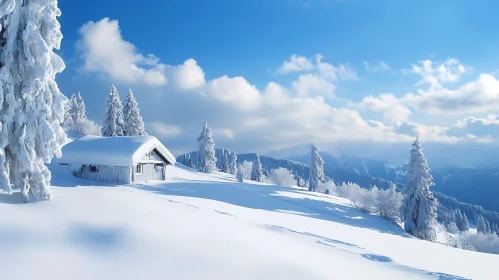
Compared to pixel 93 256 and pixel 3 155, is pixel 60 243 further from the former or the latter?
pixel 3 155

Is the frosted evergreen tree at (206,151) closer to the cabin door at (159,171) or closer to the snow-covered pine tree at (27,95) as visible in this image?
the cabin door at (159,171)

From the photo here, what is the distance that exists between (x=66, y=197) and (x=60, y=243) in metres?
5.15

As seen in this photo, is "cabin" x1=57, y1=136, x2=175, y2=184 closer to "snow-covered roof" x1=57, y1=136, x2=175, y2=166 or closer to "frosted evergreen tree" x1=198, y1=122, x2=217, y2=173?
"snow-covered roof" x1=57, y1=136, x2=175, y2=166

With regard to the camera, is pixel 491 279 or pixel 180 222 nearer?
pixel 180 222

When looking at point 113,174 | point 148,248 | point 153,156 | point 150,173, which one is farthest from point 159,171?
point 148,248

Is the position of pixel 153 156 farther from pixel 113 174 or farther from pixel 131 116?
pixel 131 116

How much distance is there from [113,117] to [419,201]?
4815cm

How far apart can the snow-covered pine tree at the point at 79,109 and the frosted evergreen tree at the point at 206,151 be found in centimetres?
3932

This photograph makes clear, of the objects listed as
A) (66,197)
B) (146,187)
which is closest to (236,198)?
(146,187)

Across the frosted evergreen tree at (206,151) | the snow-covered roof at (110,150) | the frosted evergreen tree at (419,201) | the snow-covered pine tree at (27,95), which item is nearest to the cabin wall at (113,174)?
the snow-covered roof at (110,150)

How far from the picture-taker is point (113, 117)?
5134 cm

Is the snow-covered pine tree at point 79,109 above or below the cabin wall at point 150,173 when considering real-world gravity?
above

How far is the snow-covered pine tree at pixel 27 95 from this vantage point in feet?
37.6

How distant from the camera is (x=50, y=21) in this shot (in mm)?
12078
